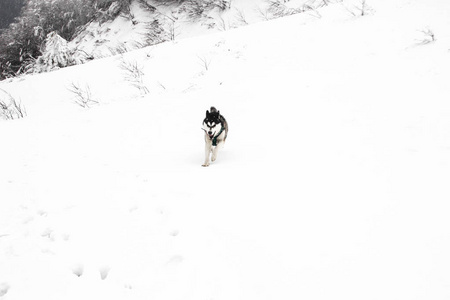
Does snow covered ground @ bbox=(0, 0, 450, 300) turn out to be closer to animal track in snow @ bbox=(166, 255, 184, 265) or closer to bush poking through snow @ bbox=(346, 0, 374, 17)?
animal track in snow @ bbox=(166, 255, 184, 265)

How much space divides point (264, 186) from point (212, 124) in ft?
4.81

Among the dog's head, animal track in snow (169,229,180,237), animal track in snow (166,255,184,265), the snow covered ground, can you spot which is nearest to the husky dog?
the dog's head

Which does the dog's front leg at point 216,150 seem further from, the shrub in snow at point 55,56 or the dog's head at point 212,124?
the shrub in snow at point 55,56

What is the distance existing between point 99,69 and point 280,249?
13726 mm

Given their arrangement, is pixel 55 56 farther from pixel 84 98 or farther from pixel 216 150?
pixel 216 150

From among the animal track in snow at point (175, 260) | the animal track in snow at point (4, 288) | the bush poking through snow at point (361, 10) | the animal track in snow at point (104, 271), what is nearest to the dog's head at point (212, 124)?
the animal track in snow at point (175, 260)

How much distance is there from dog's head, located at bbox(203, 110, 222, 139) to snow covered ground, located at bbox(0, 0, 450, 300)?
0.66 meters

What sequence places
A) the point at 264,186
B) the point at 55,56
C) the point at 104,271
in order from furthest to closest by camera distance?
the point at 55,56 → the point at 264,186 → the point at 104,271

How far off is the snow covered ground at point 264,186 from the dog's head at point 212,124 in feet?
2.16

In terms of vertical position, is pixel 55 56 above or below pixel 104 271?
above

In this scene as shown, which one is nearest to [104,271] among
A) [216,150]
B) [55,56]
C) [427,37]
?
[216,150]

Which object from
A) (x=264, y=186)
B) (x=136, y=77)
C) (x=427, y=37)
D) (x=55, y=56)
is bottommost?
(x=264, y=186)

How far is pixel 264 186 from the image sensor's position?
3.58 m

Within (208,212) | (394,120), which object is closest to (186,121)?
(208,212)
